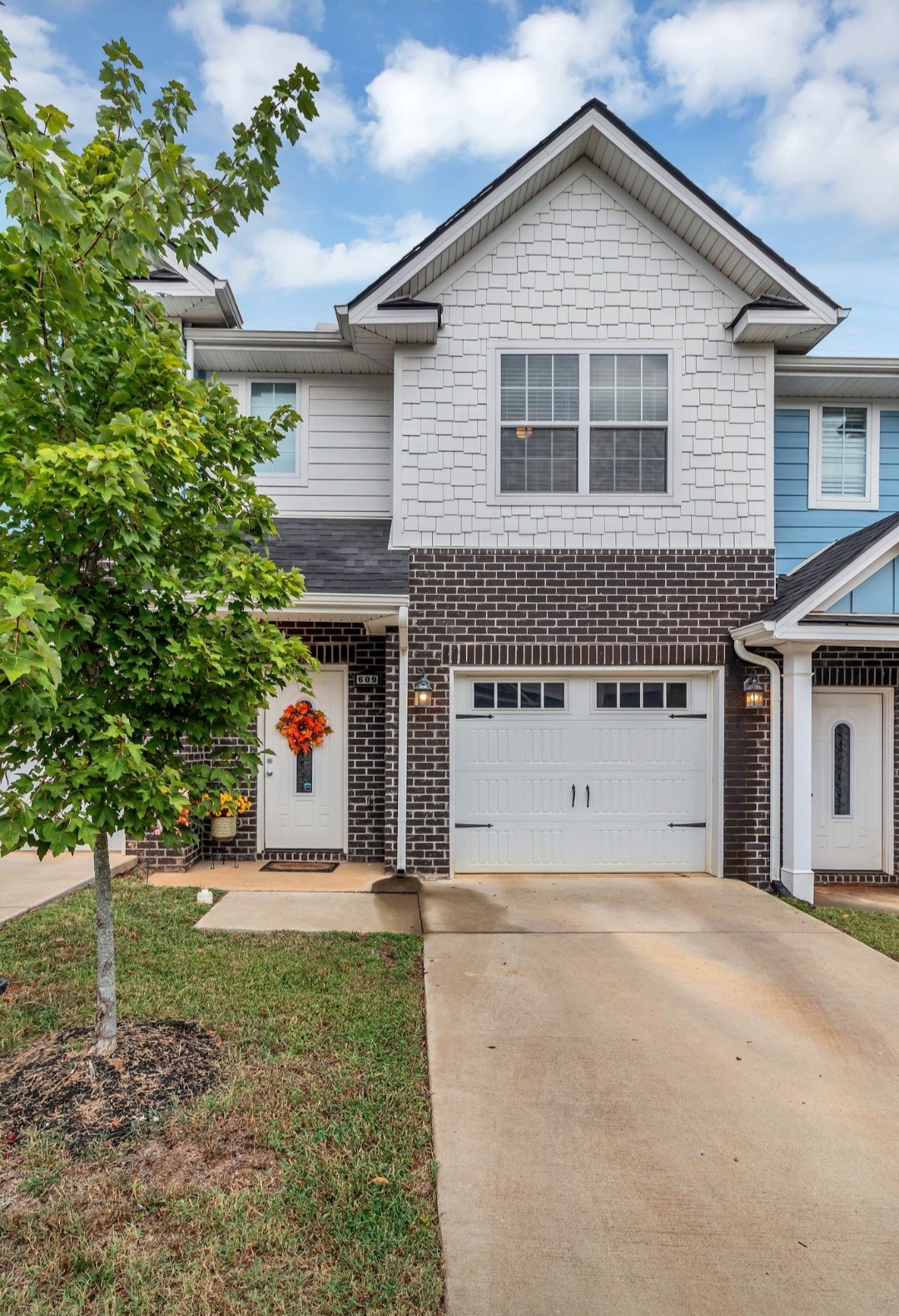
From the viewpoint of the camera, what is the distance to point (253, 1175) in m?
2.75

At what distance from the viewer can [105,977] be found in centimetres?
361

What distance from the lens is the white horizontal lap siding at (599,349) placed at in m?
7.45

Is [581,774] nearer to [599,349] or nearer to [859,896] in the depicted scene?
[859,896]

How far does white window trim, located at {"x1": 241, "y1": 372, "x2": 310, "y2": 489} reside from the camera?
26.9 feet

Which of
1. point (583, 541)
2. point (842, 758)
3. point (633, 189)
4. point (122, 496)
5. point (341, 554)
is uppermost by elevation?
point (633, 189)

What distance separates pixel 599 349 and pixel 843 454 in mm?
3385

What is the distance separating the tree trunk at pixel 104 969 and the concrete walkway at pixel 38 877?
2.70m

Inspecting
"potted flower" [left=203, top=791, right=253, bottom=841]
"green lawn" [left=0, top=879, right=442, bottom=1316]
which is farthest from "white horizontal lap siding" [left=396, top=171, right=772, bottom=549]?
"green lawn" [left=0, top=879, right=442, bottom=1316]

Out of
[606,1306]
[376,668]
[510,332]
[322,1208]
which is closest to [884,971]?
[606,1306]

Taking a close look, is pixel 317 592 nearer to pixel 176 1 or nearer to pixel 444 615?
pixel 444 615

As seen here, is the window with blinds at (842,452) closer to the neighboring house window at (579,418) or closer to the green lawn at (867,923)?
the neighboring house window at (579,418)

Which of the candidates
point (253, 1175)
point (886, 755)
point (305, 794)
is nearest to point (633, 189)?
point (886, 755)

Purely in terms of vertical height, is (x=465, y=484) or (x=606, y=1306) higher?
(x=465, y=484)

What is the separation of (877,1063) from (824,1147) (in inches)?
37.5
